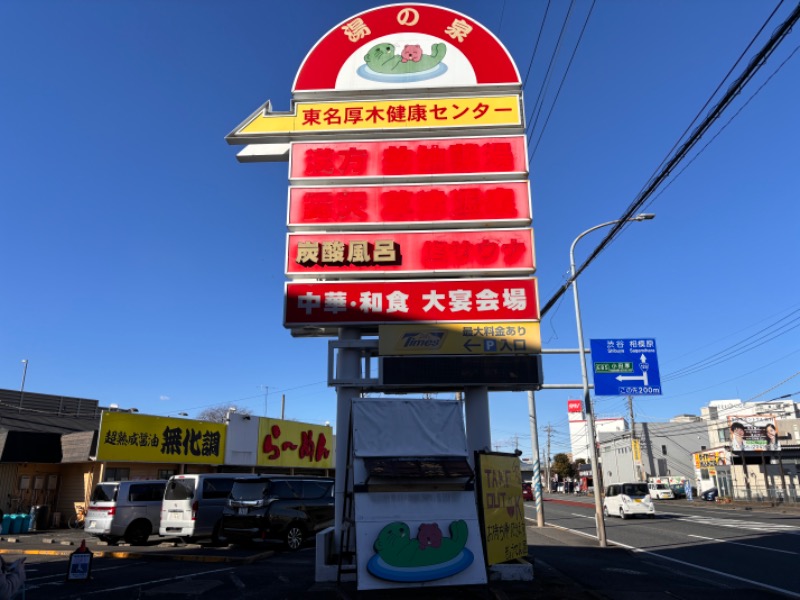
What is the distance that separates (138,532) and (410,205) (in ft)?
43.8

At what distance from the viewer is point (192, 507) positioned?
53.1ft

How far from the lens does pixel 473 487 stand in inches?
331

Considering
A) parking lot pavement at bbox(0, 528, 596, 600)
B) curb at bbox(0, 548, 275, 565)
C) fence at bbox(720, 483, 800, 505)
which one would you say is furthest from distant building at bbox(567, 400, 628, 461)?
curb at bbox(0, 548, 275, 565)

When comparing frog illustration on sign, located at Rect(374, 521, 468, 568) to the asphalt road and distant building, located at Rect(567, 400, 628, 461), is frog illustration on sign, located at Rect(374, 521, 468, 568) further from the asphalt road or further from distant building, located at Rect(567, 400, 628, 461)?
distant building, located at Rect(567, 400, 628, 461)

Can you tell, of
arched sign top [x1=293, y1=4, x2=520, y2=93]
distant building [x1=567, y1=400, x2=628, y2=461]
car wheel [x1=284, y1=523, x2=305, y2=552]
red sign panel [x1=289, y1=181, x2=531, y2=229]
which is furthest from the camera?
distant building [x1=567, y1=400, x2=628, y2=461]

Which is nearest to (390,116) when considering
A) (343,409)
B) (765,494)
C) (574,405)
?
(343,409)

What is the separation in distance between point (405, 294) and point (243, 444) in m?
19.3

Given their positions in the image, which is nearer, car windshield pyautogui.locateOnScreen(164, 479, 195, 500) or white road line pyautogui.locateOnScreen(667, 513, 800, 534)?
car windshield pyautogui.locateOnScreen(164, 479, 195, 500)

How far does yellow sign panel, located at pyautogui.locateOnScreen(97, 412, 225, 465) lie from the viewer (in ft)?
70.9

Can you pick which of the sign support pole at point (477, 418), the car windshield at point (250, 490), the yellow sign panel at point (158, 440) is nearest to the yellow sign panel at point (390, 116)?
the sign support pole at point (477, 418)

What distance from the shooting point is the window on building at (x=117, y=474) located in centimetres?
2192

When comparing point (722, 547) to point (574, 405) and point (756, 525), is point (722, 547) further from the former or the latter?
point (574, 405)

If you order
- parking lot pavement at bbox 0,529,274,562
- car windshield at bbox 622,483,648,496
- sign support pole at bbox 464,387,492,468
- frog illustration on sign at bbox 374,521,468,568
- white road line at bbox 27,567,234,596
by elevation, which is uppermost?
sign support pole at bbox 464,387,492,468

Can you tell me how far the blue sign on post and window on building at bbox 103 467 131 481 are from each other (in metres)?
18.8
